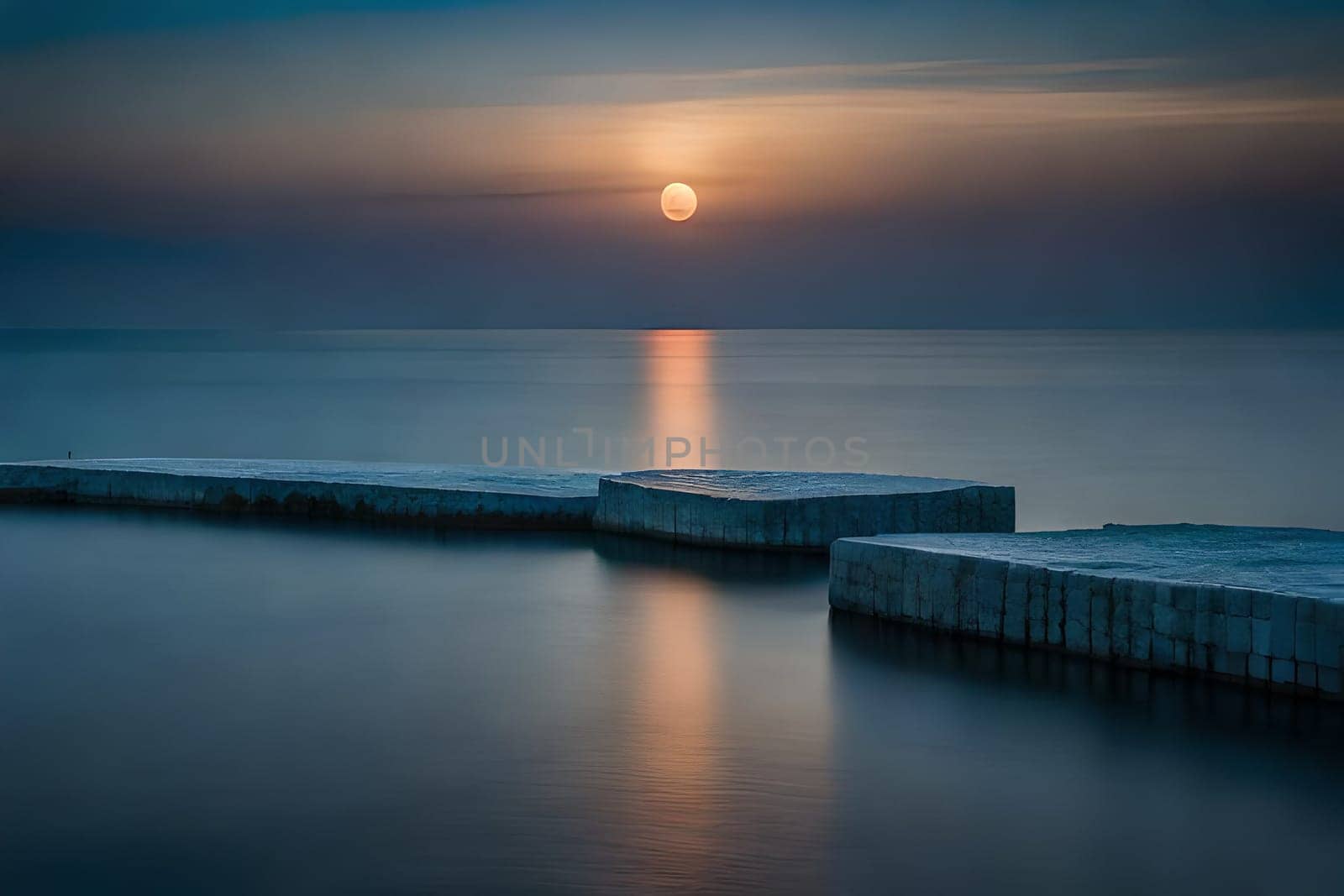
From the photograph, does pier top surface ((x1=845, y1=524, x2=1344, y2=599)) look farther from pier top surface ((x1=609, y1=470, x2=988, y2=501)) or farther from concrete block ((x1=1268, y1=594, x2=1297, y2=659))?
pier top surface ((x1=609, y1=470, x2=988, y2=501))

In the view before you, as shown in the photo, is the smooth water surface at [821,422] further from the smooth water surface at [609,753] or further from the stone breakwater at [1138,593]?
the smooth water surface at [609,753]

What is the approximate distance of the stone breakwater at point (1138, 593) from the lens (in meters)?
6.70

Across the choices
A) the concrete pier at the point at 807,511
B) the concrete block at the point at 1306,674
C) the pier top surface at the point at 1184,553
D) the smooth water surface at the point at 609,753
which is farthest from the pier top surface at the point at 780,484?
the concrete block at the point at 1306,674

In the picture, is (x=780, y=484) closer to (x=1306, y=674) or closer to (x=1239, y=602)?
(x=1239, y=602)

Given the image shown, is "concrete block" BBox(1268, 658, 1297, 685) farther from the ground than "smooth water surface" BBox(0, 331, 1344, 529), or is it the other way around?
"smooth water surface" BBox(0, 331, 1344, 529)

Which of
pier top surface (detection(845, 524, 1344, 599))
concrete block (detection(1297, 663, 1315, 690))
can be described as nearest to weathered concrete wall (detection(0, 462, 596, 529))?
pier top surface (detection(845, 524, 1344, 599))

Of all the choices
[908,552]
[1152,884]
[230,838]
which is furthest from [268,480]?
[1152,884]

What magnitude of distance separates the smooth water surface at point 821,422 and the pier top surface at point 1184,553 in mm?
5208

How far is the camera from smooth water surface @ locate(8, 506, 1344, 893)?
504 cm

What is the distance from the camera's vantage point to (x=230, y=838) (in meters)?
5.20

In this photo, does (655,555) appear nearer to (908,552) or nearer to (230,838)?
(908,552)

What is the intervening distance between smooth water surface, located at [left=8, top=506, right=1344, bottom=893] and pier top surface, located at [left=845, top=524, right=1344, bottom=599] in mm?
527

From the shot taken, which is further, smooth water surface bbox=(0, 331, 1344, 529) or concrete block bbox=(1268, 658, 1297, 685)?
smooth water surface bbox=(0, 331, 1344, 529)

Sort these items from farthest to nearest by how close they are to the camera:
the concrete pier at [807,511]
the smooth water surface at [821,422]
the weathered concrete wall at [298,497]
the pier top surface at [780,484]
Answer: the smooth water surface at [821,422]
the weathered concrete wall at [298,497]
the pier top surface at [780,484]
the concrete pier at [807,511]
